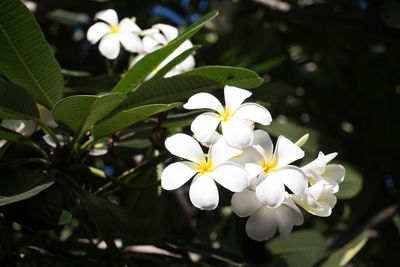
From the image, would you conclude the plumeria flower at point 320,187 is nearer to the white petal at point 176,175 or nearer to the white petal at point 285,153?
the white petal at point 285,153

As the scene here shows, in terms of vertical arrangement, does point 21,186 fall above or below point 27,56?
below

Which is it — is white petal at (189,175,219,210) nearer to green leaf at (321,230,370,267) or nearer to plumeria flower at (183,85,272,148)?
plumeria flower at (183,85,272,148)

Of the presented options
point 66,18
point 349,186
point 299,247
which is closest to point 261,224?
point 349,186

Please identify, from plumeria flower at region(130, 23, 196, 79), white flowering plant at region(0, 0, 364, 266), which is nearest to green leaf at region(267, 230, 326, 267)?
white flowering plant at region(0, 0, 364, 266)

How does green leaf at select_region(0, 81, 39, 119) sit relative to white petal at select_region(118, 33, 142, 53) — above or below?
above

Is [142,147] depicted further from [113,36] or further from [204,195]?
[204,195]

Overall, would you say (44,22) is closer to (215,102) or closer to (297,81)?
(297,81)

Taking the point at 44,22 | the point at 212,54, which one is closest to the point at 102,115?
the point at 44,22
